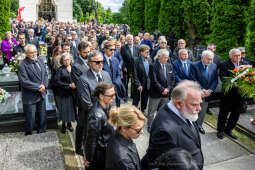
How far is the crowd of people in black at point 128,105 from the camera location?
2533mm

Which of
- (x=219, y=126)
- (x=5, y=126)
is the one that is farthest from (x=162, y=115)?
(x=5, y=126)

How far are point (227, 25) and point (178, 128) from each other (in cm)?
843

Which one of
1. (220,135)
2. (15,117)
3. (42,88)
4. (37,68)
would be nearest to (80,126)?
(42,88)

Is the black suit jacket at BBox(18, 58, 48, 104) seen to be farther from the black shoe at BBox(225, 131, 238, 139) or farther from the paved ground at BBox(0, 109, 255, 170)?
the black shoe at BBox(225, 131, 238, 139)

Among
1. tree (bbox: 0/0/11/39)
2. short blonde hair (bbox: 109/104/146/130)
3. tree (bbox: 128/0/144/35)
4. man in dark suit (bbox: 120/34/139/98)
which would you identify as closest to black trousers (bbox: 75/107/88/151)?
short blonde hair (bbox: 109/104/146/130)

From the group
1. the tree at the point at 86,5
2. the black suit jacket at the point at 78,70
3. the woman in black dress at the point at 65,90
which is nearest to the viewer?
the black suit jacket at the point at 78,70

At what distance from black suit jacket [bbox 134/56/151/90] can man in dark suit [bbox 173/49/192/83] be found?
76cm

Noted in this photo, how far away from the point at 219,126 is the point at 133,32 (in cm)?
1635

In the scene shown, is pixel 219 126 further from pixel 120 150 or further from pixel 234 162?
pixel 120 150

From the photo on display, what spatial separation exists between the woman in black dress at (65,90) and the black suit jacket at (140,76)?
170 cm

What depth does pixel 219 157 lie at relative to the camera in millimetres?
5297

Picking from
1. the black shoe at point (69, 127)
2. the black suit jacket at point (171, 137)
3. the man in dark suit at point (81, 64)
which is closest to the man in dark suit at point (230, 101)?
the man in dark suit at point (81, 64)

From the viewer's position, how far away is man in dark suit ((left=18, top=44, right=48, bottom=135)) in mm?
5574

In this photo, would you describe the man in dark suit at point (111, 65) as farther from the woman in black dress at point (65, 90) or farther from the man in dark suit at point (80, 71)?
the woman in black dress at point (65, 90)
